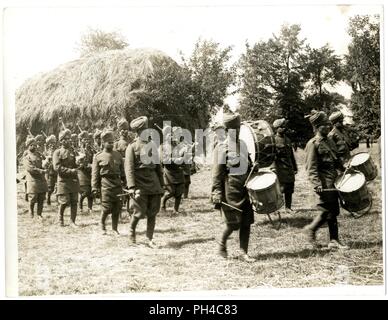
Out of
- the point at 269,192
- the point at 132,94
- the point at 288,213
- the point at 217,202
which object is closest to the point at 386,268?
the point at 288,213

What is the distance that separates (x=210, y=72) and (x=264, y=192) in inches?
71.0

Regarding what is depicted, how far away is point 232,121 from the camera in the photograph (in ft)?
24.1

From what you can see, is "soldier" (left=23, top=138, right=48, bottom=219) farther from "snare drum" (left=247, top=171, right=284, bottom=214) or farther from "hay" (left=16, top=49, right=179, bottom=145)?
"snare drum" (left=247, top=171, right=284, bottom=214)

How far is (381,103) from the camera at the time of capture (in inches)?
310

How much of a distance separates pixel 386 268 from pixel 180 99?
11.4ft

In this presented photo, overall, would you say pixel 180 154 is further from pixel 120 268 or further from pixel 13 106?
pixel 13 106

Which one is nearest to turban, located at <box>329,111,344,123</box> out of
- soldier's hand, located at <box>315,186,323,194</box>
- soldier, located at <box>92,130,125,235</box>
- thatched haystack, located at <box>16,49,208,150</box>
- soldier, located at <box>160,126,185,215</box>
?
soldier's hand, located at <box>315,186,323,194</box>

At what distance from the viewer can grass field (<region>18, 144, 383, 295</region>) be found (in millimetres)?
7555

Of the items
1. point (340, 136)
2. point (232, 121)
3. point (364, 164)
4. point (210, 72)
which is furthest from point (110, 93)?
point (364, 164)

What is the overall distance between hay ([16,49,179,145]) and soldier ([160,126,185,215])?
0.62 m

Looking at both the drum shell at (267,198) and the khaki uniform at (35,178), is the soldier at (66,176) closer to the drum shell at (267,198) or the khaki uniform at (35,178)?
the khaki uniform at (35,178)

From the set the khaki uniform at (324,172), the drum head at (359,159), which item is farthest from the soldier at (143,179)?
the drum head at (359,159)

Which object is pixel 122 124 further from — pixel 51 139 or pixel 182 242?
pixel 182 242

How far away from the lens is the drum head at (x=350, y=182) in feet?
24.7
